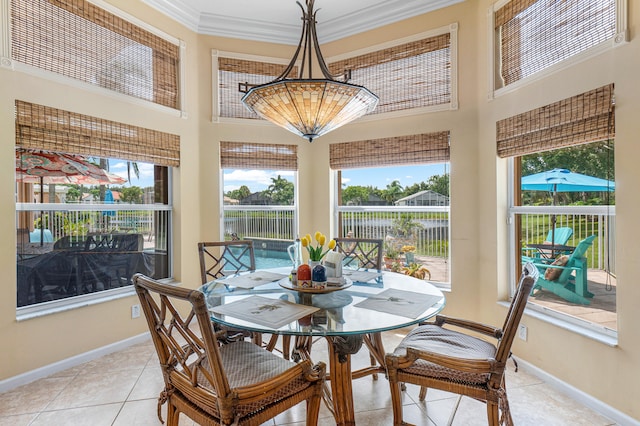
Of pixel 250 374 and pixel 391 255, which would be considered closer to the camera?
pixel 250 374

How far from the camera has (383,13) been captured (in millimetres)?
3350

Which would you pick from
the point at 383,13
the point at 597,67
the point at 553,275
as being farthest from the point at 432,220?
the point at 383,13

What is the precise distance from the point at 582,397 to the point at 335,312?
1.77 m

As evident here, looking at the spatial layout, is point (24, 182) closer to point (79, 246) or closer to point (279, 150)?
point (79, 246)

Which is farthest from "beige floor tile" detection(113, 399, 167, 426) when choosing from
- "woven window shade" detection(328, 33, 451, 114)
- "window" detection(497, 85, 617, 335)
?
"woven window shade" detection(328, 33, 451, 114)

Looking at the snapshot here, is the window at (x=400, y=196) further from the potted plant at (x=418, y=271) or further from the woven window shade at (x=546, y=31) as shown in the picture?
the woven window shade at (x=546, y=31)

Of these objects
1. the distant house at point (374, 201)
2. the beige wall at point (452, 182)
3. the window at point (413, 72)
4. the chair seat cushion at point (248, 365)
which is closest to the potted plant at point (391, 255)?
the distant house at point (374, 201)

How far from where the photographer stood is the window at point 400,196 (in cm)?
331

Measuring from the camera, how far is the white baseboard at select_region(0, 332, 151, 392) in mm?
2340

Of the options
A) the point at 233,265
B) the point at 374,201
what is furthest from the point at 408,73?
the point at 233,265

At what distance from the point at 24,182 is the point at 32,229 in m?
0.36

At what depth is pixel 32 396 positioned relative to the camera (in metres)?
2.25

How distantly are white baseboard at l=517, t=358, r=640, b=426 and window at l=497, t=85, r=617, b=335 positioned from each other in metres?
0.42

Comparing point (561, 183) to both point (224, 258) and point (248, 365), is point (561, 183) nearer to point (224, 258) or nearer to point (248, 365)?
point (248, 365)
